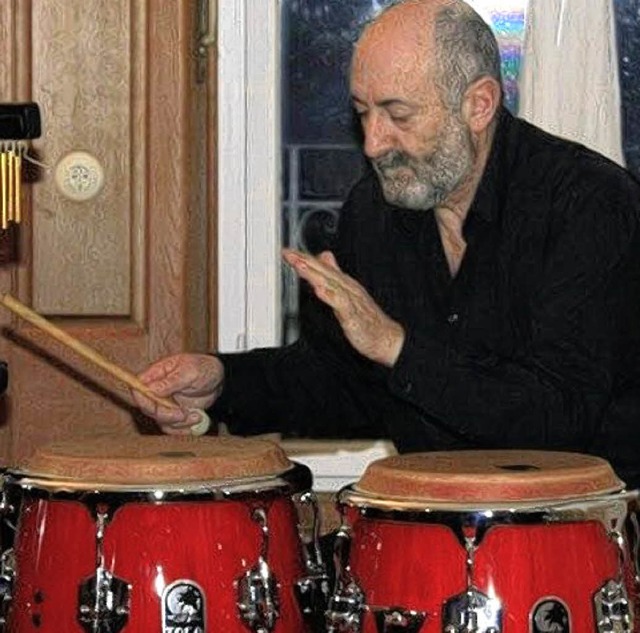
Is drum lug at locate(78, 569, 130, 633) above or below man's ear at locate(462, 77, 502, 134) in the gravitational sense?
below

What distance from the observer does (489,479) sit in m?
2.20

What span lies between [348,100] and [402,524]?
5.48 feet

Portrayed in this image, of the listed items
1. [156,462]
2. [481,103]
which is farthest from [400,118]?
[156,462]

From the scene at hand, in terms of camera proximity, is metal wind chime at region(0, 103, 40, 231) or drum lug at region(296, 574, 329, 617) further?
metal wind chime at region(0, 103, 40, 231)

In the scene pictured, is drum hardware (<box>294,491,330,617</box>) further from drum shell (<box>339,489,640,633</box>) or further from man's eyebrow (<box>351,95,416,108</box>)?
man's eyebrow (<box>351,95,416,108</box>)

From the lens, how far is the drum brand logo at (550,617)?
215 centimetres

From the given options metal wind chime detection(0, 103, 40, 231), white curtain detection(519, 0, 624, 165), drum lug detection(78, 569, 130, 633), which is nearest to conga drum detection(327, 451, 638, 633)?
drum lug detection(78, 569, 130, 633)

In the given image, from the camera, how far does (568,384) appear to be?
2.51 meters

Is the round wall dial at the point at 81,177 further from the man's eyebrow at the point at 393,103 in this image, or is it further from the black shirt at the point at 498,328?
the man's eyebrow at the point at 393,103

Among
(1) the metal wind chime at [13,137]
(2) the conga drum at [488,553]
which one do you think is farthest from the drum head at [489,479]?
(1) the metal wind chime at [13,137]

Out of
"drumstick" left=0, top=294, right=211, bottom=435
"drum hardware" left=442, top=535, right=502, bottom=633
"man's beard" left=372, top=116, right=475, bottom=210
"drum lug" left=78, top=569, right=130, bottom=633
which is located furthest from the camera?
"man's beard" left=372, top=116, right=475, bottom=210

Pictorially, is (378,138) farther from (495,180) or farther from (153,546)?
(153,546)

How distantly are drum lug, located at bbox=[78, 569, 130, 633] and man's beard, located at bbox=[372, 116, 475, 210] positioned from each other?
78 cm

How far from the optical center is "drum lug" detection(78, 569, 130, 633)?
2271mm
